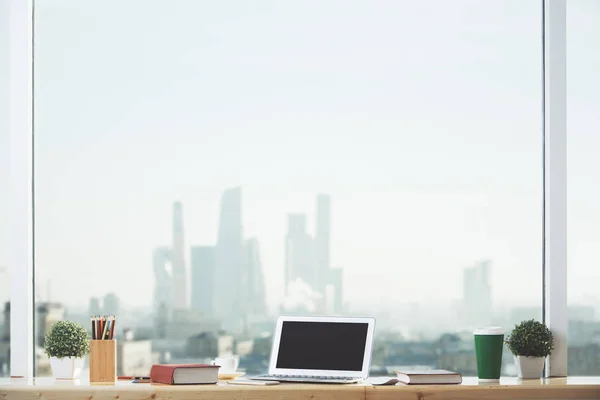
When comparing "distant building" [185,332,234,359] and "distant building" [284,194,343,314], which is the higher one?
"distant building" [284,194,343,314]

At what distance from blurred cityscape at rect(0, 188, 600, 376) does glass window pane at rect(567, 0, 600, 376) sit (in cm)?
2

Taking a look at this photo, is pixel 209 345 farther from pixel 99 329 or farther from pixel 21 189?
pixel 21 189

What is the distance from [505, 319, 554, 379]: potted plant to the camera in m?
3.24

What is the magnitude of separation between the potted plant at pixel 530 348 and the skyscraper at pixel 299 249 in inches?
30.8

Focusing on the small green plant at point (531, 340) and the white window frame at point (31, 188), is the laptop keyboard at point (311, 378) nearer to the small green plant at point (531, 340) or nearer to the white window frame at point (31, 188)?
the small green plant at point (531, 340)

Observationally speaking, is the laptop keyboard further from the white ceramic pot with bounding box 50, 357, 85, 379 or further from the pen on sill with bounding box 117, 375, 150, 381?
the white ceramic pot with bounding box 50, 357, 85, 379

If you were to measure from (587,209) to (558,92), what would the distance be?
448 millimetres

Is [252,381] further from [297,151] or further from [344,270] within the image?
[297,151]

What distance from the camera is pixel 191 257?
3.49m

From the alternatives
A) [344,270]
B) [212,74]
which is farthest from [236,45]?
[344,270]

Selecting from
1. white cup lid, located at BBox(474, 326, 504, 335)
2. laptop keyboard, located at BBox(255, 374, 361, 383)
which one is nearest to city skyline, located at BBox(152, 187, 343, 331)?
laptop keyboard, located at BBox(255, 374, 361, 383)

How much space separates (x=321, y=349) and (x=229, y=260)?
53 centimetres

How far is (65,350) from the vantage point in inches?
127

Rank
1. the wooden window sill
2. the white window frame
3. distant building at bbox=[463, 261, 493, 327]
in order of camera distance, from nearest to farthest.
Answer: the wooden window sill, the white window frame, distant building at bbox=[463, 261, 493, 327]
